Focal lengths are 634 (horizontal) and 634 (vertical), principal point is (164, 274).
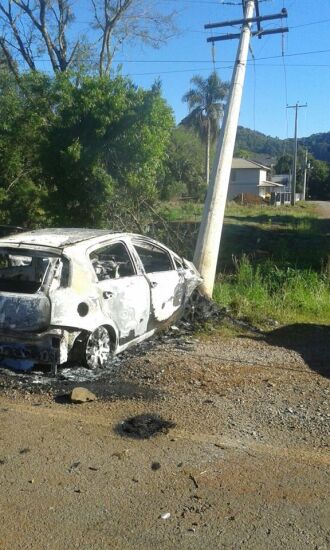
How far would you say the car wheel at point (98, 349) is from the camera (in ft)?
21.5

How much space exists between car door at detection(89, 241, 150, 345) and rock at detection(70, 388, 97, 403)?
1.06 metres

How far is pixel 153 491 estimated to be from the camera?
13.7 ft

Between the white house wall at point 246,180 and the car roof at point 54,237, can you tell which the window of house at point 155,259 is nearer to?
Result: the car roof at point 54,237

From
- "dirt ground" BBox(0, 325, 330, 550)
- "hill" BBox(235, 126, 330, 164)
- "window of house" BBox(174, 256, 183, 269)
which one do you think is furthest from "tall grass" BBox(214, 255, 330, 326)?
"hill" BBox(235, 126, 330, 164)

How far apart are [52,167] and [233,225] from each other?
17345 mm

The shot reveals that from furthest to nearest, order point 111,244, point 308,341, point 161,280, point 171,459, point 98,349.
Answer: point 308,341
point 161,280
point 111,244
point 98,349
point 171,459

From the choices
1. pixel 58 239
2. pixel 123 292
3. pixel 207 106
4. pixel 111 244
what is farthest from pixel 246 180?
pixel 58 239

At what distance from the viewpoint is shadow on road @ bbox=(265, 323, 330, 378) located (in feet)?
25.0

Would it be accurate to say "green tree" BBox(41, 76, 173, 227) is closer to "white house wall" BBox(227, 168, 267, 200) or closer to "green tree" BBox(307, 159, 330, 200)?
"white house wall" BBox(227, 168, 267, 200)

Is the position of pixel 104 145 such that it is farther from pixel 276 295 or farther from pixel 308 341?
pixel 308 341

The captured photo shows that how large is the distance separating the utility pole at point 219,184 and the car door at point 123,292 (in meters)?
3.29

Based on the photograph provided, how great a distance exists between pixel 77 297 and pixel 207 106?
5641cm

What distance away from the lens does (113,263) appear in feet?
25.8

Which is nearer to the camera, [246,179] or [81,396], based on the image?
[81,396]
